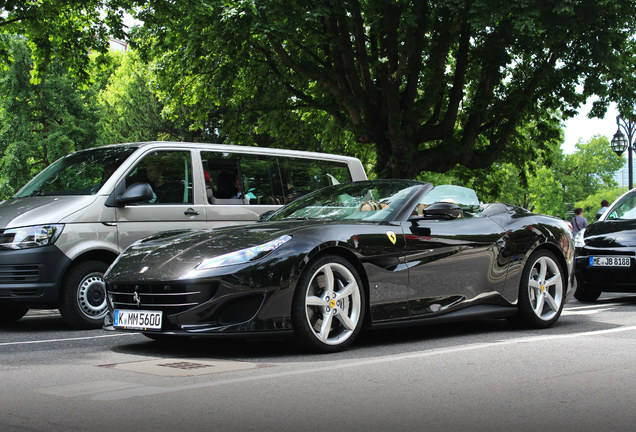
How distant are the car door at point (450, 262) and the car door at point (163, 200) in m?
3.28

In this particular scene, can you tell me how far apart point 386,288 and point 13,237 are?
4.04 meters

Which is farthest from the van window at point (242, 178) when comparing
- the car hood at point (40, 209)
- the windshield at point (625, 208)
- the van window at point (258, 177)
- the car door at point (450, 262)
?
the windshield at point (625, 208)

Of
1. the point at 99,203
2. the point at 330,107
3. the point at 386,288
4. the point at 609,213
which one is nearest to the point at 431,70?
the point at 330,107

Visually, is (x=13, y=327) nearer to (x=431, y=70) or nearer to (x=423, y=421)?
(x=423, y=421)

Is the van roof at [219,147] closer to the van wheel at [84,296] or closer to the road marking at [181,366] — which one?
the van wheel at [84,296]

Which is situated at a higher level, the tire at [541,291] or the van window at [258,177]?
the van window at [258,177]

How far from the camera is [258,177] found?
992 centimetres

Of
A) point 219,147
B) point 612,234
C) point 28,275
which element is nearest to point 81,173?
point 28,275

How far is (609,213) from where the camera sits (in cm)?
1244

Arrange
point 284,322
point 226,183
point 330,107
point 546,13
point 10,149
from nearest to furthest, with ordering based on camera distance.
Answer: point 284,322 → point 226,183 → point 546,13 → point 330,107 → point 10,149

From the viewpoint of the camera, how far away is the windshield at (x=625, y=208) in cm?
1200

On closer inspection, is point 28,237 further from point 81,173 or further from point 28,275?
point 81,173

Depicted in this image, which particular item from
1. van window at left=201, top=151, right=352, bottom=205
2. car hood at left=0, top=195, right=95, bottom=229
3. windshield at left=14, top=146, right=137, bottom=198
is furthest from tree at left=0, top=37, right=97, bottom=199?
car hood at left=0, top=195, right=95, bottom=229

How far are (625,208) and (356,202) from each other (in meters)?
6.75
